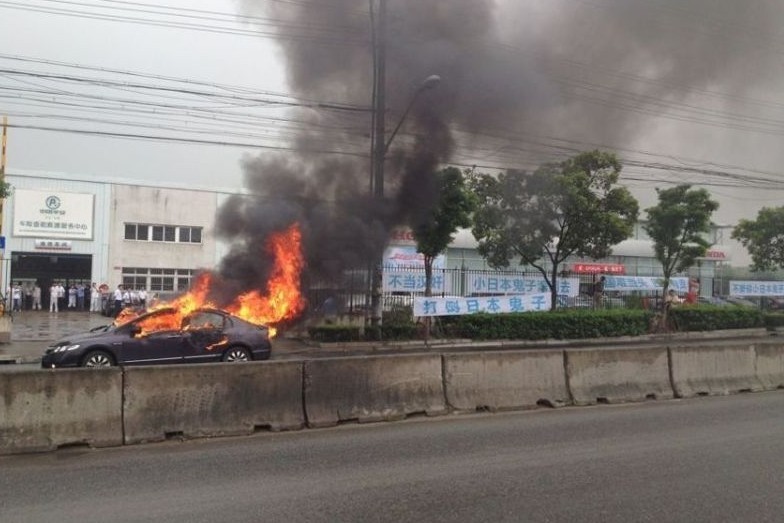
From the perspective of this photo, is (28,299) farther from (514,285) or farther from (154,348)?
(154,348)

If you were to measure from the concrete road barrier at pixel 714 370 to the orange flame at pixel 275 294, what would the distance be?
7.66m

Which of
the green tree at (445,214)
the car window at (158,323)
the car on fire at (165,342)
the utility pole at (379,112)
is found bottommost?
the car on fire at (165,342)

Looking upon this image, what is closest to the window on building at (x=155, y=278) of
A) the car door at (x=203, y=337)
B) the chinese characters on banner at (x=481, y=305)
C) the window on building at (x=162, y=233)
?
the window on building at (x=162, y=233)

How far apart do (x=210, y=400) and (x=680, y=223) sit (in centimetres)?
1983

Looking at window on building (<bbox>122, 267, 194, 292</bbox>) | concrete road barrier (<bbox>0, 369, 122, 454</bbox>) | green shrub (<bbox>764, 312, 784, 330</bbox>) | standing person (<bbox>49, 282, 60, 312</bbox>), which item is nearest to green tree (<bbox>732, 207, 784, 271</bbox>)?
green shrub (<bbox>764, 312, 784, 330</bbox>)

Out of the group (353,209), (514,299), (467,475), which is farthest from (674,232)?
(467,475)

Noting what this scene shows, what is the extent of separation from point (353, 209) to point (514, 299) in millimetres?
5775

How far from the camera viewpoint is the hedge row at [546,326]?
54.5 feet

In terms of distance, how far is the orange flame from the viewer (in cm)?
1223

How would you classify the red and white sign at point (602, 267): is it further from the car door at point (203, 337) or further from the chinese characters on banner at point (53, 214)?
the car door at point (203, 337)

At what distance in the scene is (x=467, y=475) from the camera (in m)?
4.72

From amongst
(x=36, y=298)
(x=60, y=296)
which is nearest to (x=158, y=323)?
(x=60, y=296)

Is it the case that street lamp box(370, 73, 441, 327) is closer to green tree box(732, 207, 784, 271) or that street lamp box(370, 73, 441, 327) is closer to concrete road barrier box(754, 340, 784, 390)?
concrete road barrier box(754, 340, 784, 390)

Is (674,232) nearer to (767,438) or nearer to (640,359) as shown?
(640,359)
